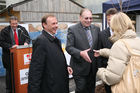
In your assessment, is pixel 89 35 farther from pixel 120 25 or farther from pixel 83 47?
pixel 120 25

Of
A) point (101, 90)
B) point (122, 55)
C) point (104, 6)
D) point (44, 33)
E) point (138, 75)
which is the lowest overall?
point (101, 90)

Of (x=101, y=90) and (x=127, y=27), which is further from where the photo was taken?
(x=101, y=90)

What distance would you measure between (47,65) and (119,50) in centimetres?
99

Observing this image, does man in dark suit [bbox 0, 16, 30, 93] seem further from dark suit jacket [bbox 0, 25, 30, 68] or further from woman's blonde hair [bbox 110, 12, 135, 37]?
woman's blonde hair [bbox 110, 12, 135, 37]

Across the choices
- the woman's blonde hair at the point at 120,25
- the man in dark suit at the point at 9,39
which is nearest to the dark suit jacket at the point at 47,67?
the woman's blonde hair at the point at 120,25

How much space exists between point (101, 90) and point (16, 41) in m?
2.63

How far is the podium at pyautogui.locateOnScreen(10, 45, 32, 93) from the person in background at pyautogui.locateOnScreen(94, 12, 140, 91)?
1.87 m

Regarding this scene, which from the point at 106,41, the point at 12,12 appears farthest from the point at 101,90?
the point at 12,12

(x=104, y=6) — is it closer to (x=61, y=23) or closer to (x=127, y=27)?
(x=61, y=23)

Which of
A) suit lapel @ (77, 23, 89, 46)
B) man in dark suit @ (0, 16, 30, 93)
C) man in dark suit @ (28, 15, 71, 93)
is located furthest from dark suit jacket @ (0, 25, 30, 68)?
man in dark suit @ (28, 15, 71, 93)

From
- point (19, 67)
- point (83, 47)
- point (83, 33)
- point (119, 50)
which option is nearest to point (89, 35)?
point (83, 33)

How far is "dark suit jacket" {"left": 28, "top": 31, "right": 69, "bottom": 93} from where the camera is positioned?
2.18m

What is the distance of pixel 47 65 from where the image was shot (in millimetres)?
2281

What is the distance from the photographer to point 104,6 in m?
5.19
